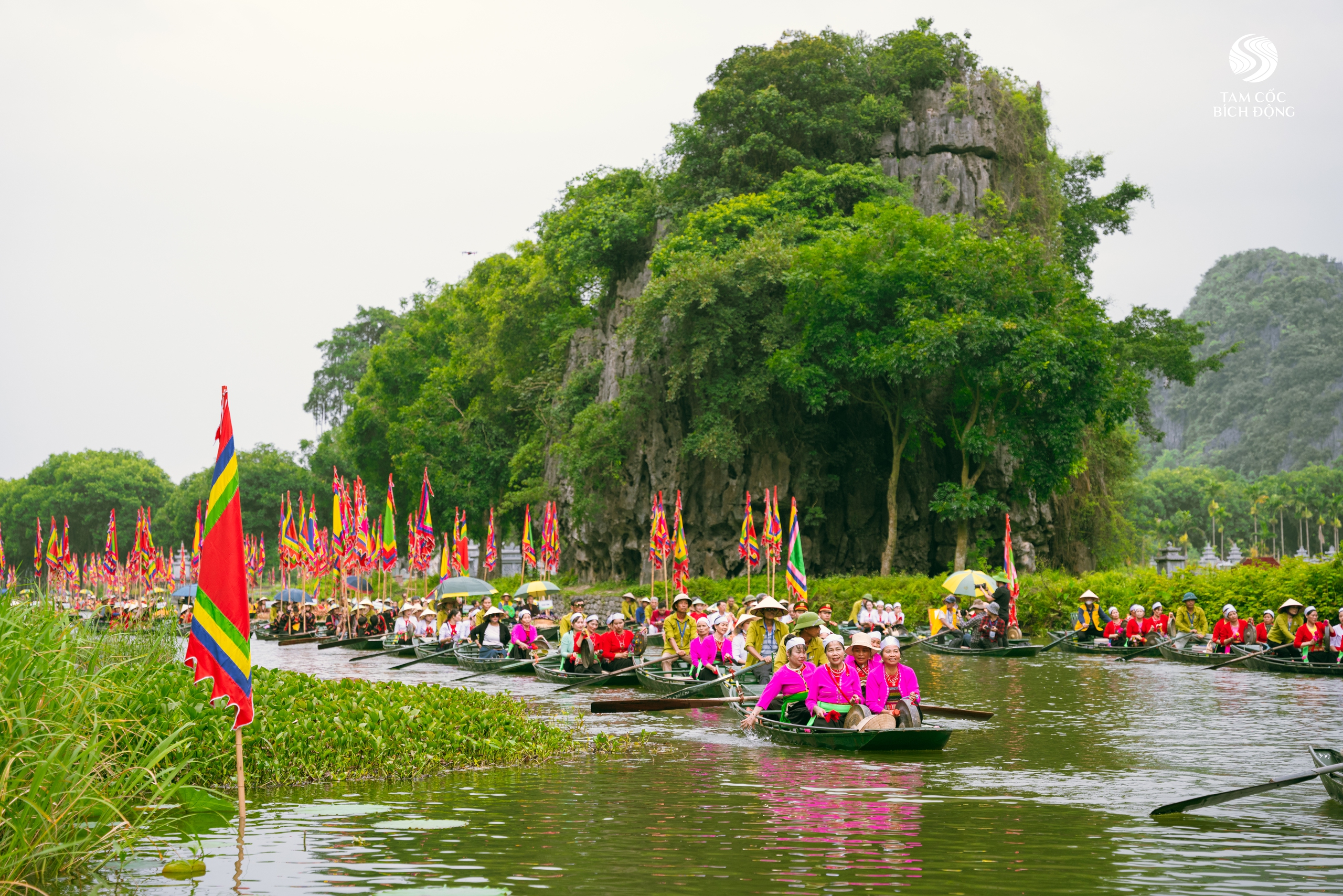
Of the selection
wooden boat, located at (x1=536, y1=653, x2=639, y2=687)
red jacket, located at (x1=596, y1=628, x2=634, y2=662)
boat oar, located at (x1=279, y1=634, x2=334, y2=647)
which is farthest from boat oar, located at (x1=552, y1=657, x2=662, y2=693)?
boat oar, located at (x1=279, y1=634, x2=334, y2=647)

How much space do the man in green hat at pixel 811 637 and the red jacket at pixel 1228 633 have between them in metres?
12.2

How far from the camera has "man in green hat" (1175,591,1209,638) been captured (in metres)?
26.9

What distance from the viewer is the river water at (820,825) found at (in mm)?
7609

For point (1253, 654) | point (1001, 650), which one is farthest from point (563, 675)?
point (1253, 654)

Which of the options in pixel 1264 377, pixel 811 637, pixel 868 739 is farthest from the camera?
pixel 1264 377

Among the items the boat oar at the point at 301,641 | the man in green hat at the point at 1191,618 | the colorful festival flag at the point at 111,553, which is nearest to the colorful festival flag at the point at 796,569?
the man in green hat at the point at 1191,618

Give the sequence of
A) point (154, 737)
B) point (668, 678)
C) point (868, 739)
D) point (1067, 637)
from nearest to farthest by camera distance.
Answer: point (154, 737) → point (868, 739) → point (668, 678) → point (1067, 637)

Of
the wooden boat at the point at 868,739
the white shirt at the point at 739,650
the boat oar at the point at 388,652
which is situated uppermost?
the white shirt at the point at 739,650

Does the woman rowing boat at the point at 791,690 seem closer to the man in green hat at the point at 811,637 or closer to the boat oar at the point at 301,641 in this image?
the man in green hat at the point at 811,637

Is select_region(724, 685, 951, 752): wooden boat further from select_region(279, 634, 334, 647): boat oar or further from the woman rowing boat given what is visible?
select_region(279, 634, 334, 647): boat oar

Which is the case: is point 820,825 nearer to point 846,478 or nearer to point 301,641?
point 301,641

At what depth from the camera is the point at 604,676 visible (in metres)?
21.3

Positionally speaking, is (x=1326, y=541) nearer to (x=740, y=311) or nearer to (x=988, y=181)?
(x=988, y=181)

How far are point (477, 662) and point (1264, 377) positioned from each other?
162 meters
